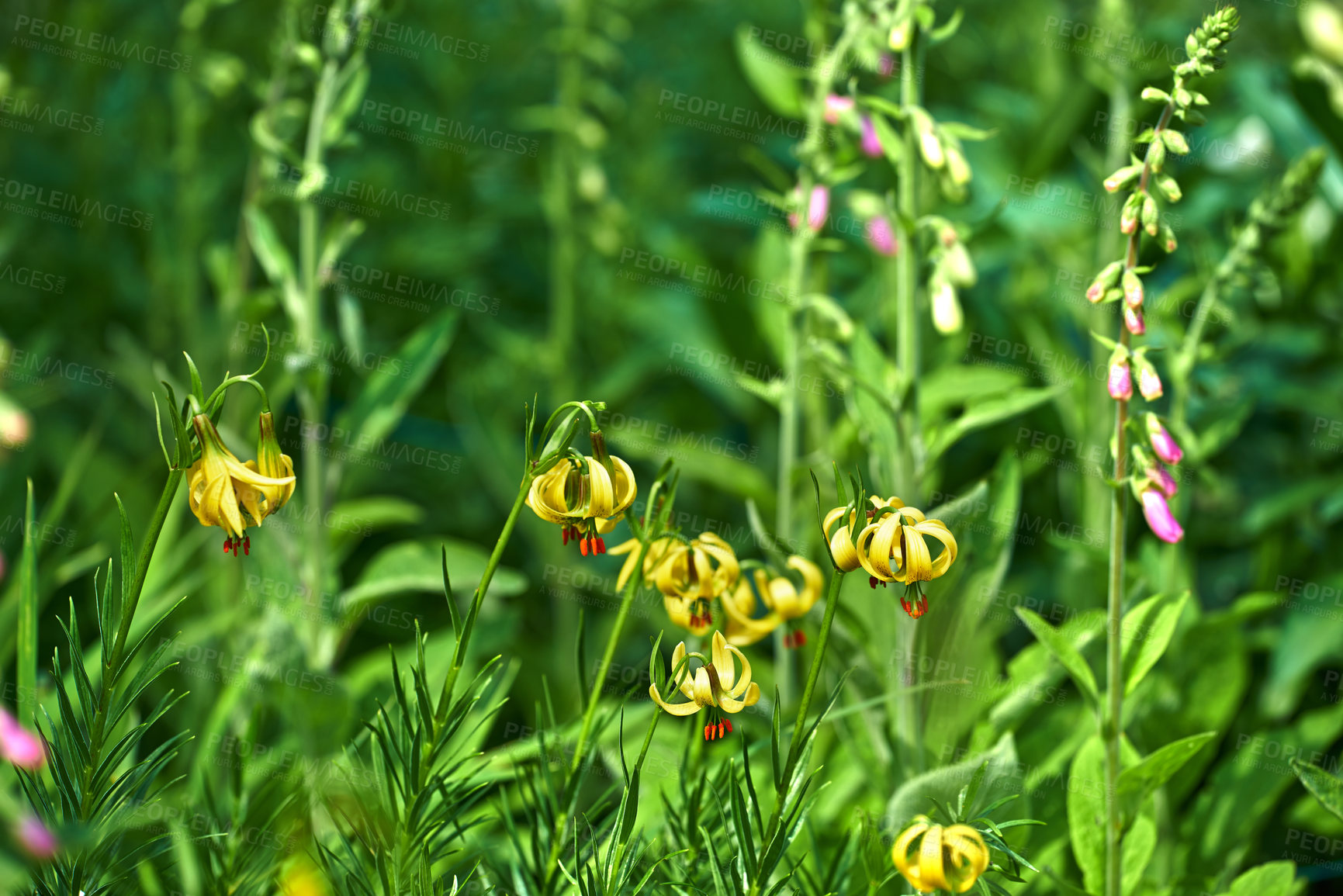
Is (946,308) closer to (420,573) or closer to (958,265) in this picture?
(958,265)

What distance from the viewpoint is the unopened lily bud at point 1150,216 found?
1055 mm

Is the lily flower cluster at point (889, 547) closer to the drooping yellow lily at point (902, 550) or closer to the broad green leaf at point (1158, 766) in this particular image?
the drooping yellow lily at point (902, 550)

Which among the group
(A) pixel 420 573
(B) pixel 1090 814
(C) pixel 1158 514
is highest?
(C) pixel 1158 514

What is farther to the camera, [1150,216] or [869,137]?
[869,137]

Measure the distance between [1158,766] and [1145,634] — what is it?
147 millimetres

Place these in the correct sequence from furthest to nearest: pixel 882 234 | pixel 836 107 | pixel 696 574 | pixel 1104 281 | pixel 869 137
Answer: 1. pixel 882 234
2. pixel 869 137
3. pixel 836 107
4. pixel 1104 281
5. pixel 696 574

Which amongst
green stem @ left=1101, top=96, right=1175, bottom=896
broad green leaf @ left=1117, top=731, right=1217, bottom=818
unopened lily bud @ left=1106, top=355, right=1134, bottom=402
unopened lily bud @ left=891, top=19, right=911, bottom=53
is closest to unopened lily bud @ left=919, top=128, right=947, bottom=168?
unopened lily bud @ left=891, top=19, right=911, bottom=53

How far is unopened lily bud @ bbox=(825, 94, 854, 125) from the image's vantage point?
151 cm

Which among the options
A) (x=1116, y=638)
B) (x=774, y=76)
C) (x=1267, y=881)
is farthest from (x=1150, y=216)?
(x=774, y=76)

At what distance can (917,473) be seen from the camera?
142cm

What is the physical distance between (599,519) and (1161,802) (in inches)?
39.6

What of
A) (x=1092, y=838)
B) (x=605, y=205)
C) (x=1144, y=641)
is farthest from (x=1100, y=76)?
(x=1092, y=838)

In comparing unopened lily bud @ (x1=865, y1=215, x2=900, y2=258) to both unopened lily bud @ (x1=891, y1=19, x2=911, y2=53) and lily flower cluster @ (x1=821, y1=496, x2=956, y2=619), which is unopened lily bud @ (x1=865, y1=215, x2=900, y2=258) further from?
A: lily flower cluster @ (x1=821, y1=496, x2=956, y2=619)

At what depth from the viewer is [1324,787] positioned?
113 cm
